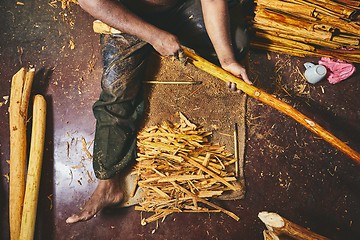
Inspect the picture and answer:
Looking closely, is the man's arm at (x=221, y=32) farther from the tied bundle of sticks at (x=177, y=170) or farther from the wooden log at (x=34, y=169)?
the wooden log at (x=34, y=169)

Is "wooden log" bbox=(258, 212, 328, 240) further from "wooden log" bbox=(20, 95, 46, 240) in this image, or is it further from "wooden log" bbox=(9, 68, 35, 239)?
"wooden log" bbox=(9, 68, 35, 239)

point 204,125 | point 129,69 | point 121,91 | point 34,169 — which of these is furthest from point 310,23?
point 34,169

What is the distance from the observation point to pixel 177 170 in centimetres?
254

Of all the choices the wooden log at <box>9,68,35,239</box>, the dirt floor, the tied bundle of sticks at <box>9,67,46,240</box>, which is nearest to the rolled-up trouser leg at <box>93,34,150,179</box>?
the dirt floor

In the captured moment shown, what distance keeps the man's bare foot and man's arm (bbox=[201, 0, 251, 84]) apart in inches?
50.9

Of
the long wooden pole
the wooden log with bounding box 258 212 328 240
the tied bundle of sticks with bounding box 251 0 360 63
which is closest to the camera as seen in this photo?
the wooden log with bounding box 258 212 328 240

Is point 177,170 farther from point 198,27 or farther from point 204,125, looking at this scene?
point 198,27

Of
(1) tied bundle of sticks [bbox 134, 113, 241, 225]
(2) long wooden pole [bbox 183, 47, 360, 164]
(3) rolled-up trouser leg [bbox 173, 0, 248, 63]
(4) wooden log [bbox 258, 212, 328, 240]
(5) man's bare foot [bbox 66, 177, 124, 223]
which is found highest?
(3) rolled-up trouser leg [bbox 173, 0, 248, 63]

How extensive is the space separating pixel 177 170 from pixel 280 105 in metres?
0.96

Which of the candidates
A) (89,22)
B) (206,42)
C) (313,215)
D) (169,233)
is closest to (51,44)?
(89,22)

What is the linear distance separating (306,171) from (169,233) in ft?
4.37

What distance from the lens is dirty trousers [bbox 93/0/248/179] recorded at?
7.88 feet

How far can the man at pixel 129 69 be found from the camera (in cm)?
237

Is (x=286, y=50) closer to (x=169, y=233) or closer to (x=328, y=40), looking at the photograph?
(x=328, y=40)
